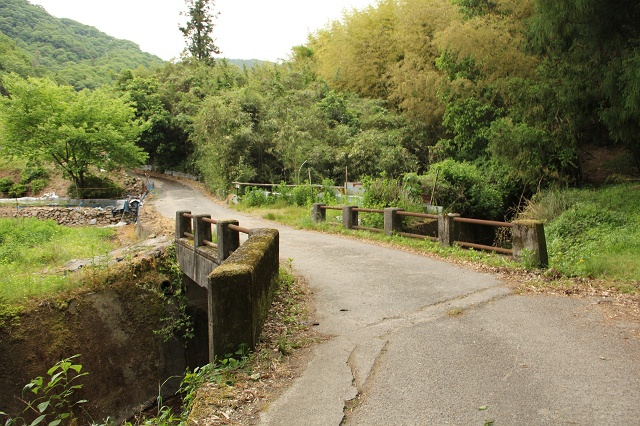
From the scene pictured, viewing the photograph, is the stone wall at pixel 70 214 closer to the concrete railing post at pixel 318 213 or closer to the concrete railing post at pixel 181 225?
the concrete railing post at pixel 318 213

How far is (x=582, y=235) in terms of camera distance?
10523 millimetres

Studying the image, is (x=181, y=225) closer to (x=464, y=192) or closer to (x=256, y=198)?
(x=256, y=198)

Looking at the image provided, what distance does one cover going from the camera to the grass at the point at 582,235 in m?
7.11

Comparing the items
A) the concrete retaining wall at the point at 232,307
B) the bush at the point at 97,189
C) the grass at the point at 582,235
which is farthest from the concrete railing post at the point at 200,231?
the bush at the point at 97,189

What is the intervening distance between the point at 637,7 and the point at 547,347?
9.98 m

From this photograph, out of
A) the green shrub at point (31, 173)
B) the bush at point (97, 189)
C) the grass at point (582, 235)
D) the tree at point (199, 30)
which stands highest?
the tree at point (199, 30)

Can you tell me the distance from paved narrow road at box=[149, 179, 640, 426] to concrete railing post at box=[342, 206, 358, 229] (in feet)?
17.9

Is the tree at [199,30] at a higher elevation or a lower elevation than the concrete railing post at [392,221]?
higher

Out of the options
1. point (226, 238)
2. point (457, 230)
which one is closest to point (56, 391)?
point (226, 238)

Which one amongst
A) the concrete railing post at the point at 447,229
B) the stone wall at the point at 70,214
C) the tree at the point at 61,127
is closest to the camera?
the concrete railing post at the point at 447,229

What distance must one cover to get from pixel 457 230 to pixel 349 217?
10.2 feet

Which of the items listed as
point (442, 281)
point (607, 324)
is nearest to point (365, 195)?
point (442, 281)

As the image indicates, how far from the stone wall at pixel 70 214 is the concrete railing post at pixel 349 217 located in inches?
591

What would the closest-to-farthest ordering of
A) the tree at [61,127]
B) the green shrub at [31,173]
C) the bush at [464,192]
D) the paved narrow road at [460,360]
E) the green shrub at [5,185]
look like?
the paved narrow road at [460,360] → the bush at [464,192] → the tree at [61,127] → the green shrub at [5,185] → the green shrub at [31,173]
